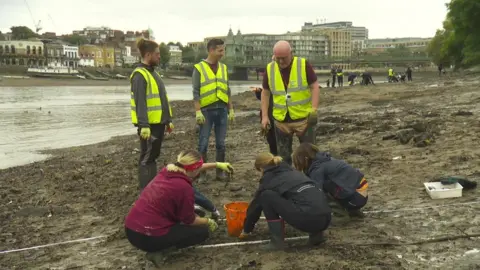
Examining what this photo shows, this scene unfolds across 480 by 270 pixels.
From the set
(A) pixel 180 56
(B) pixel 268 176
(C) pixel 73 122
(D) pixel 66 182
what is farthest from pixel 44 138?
(A) pixel 180 56

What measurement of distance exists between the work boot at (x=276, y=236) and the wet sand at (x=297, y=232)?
95 mm

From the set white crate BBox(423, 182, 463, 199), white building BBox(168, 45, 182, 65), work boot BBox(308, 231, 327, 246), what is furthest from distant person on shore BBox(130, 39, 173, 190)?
white building BBox(168, 45, 182, 65)

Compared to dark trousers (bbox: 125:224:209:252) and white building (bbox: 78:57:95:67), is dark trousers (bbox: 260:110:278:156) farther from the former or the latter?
white building (bbox: 78:57:95:67)

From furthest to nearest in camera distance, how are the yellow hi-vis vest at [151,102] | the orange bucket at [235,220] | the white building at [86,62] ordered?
1. the white building at [86,62]
2. the yellow hi-vis vest at [151,102]
3. the orange bucket at [235,220]

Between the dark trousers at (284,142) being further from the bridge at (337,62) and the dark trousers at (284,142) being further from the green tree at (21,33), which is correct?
the green tree at (21,33)

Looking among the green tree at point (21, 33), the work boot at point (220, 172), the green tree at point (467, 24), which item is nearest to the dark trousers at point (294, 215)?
the work boot at point (220, 172)

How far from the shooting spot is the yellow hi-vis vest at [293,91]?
5.65 m

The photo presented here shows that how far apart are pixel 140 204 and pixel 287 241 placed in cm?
136

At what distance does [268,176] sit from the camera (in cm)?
426

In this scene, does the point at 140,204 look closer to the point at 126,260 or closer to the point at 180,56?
the point at 126,260

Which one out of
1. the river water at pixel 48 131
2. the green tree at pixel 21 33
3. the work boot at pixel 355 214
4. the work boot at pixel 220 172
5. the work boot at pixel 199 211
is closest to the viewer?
the work boot at pixel 355 214

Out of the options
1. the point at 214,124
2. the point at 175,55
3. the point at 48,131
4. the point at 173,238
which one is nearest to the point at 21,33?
the point at 175,55

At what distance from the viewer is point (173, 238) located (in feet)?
13.5

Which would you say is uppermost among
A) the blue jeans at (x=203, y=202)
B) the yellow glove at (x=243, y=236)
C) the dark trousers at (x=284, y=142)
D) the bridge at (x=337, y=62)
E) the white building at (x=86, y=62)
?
the white building at (x=86, y=62)
